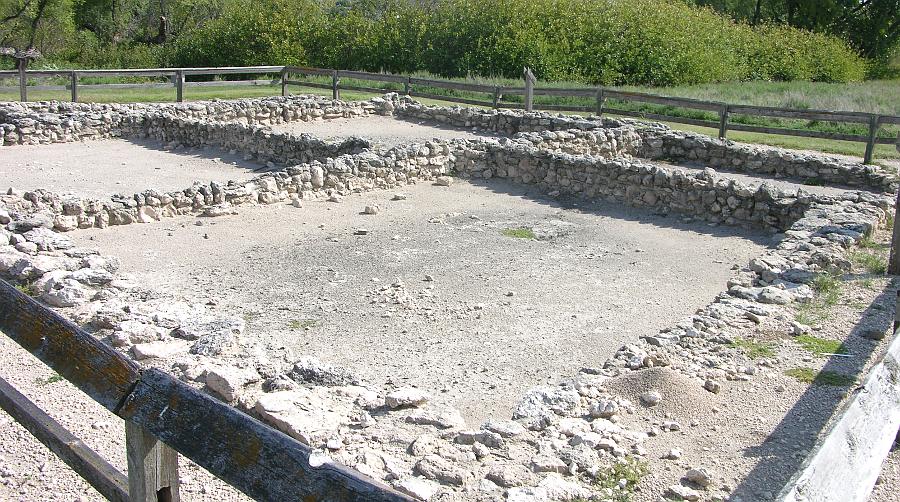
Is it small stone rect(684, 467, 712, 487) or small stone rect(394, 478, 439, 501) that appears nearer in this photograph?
small stone rect(394, 478, 439, 501)

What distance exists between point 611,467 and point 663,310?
393cm

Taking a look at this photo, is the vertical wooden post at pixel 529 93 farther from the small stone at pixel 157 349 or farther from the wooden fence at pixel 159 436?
the wooden fence at pixel 159 436

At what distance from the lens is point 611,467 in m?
5.02

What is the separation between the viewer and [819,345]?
6.96 metres

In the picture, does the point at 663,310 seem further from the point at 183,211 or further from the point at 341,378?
the point at 183,211

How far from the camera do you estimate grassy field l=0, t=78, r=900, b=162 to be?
60.5 feet

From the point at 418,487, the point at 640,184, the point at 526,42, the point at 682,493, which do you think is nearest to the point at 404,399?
the point at 418,487

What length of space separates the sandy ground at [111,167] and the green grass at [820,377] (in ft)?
35.5

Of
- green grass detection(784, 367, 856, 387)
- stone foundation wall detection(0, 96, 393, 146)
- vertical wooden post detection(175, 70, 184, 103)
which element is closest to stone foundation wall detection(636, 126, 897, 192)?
stone foundation wall detection(0, 96, 393, 146)

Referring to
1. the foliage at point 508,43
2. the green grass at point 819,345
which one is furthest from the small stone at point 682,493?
the foliage at point 508,43

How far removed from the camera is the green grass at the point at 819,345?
6.84 metres

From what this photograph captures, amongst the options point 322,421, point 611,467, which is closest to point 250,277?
point 322,421

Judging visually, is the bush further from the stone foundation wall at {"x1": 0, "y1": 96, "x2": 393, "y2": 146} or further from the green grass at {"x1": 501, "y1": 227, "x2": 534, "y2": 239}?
the green grass at {"x1": 501, "y1": 227, "x2": 534, "y2": 239}

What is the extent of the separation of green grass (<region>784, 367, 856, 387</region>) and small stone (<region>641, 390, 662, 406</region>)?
1.20 metres
